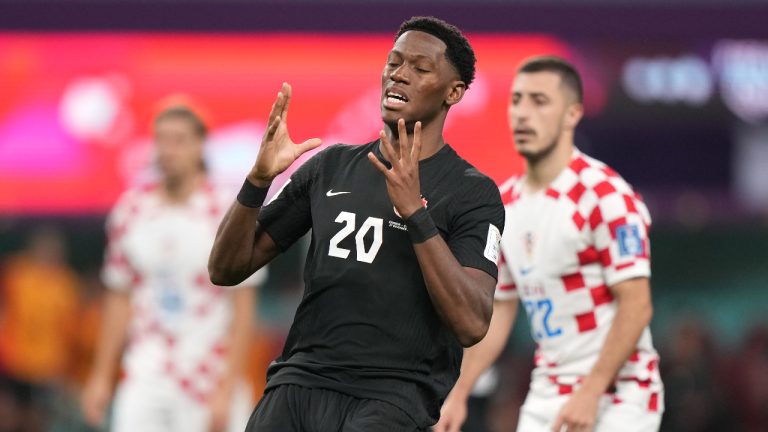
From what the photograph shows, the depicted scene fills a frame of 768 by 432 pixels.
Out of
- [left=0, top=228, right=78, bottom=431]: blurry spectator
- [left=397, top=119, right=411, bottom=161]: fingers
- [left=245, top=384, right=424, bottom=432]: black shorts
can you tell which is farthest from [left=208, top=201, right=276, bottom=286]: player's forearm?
[left=0, top=228, right=78, bottom=431]: blurry spectator

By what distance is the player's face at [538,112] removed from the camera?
257 inches

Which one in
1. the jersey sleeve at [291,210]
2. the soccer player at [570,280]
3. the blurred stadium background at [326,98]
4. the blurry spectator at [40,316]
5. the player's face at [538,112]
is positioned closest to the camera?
the jersey sleeve at [291,210]

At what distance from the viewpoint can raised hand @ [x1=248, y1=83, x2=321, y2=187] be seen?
4.84m

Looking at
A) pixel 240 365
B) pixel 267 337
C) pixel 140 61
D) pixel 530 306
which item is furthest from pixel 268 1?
pixel 530 306

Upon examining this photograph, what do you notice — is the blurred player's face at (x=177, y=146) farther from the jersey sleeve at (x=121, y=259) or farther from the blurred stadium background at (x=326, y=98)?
the blurred stadium background at (x=326, y=98)

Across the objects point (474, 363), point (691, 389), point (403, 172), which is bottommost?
point (691, 389)

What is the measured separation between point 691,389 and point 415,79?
7.49 metres

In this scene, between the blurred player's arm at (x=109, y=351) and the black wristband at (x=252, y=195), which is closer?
the black wristband at (x=252, y=195)

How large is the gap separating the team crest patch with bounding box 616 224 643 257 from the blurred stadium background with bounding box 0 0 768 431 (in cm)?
584

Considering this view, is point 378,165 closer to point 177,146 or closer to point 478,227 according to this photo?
point 478,227

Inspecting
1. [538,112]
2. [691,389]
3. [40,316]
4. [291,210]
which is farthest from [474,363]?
[40,316]

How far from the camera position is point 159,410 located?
799 cm

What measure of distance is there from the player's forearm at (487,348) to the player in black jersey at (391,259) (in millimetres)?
1595

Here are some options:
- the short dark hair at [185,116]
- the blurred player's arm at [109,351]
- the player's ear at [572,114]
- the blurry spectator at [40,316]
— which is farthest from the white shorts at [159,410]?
the blurry spectator at [40,316]
